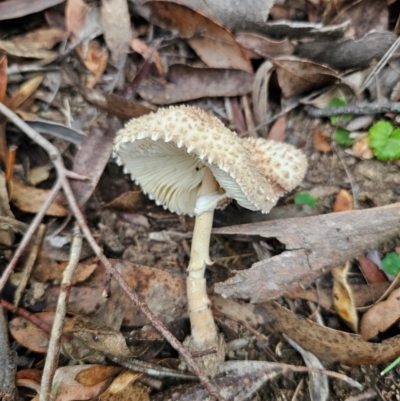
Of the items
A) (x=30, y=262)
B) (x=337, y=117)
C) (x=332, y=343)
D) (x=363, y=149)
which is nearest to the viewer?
(x=332, y=343)

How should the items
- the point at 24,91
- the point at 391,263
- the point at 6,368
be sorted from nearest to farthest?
the point at 6,368 < the point at 391,263 < the point at 24,91

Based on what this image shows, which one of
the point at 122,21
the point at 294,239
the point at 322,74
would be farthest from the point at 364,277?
the point at 122,21

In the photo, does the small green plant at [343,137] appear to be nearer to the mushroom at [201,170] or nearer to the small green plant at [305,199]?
the small green plant at [305,199]

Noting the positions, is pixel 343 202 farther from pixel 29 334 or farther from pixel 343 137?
pixel 29 334

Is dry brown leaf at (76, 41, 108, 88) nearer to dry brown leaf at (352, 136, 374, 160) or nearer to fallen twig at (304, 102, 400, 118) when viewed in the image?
fallen twig at (304, 102, 400, 118)

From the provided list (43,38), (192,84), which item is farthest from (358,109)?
(43,38)

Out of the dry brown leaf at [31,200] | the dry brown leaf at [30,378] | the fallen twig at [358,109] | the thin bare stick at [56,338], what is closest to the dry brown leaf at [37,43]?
the dry brown leaf at [31,200]
